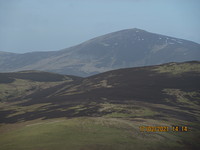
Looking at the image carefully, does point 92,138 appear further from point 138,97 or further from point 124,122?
point 138,97

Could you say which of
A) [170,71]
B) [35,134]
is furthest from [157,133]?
[170,71]

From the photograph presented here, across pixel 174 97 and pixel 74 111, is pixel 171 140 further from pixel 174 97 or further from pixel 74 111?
pixel 174 97
